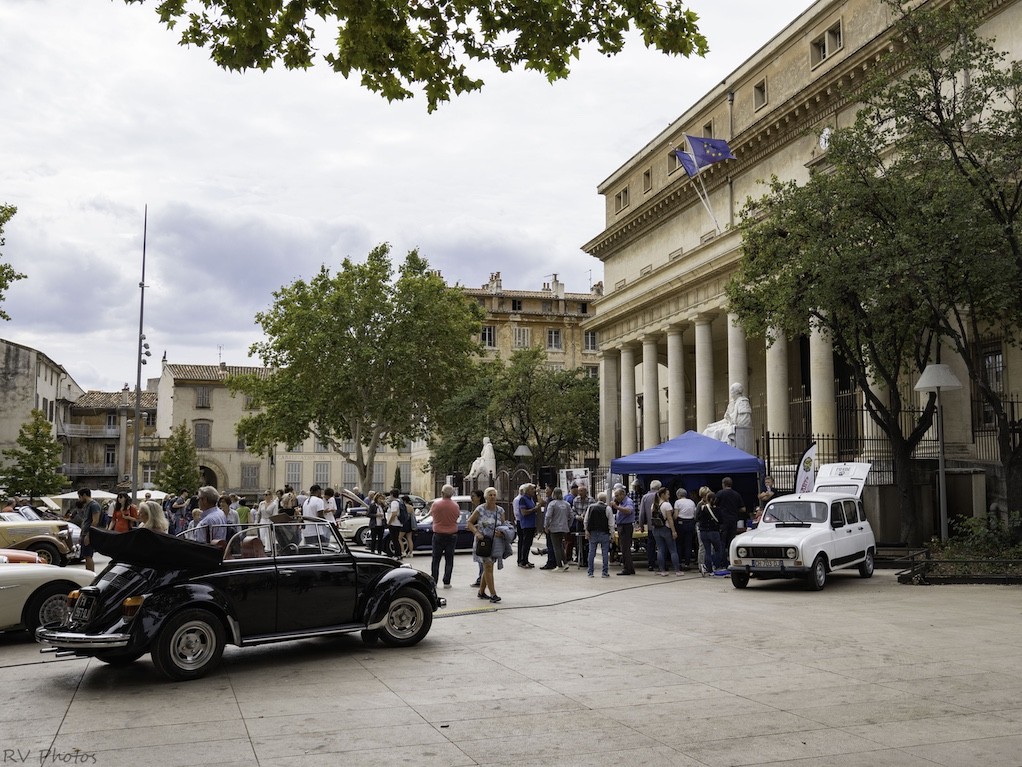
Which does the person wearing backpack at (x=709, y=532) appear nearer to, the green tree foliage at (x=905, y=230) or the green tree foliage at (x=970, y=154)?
→ the green tree foliage at (x=905, y=230)

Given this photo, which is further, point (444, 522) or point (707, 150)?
point (707, 150)

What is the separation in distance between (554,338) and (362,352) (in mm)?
29201

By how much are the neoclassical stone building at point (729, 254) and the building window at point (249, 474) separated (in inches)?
1482

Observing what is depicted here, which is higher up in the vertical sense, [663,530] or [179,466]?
[179,466]

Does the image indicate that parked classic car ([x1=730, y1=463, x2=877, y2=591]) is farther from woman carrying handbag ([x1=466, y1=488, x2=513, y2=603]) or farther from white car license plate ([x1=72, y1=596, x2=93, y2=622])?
white car license plate ([x1=72, y1=596, x2=93, y2=622])

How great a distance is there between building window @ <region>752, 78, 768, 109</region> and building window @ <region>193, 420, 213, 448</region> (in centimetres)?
5179

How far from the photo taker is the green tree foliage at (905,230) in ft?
61.8

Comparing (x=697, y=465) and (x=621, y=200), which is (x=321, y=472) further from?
(x=697, y=465)

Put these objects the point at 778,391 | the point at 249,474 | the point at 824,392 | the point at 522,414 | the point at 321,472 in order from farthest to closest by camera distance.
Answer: the point at 249,474, the point at 321,472, the point at 522,414, the point at 778,391, the point at 824,392

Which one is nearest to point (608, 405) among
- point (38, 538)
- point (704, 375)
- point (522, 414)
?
point (522, 414)

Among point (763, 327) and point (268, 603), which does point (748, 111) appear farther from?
point (268, 603)

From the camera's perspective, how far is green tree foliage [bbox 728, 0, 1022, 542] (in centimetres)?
1883

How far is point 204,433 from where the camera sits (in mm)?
76000

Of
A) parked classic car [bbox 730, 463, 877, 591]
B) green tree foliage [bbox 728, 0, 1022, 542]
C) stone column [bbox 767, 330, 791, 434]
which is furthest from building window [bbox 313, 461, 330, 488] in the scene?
parked classic car [bbox 730, 463, 877, 591]
